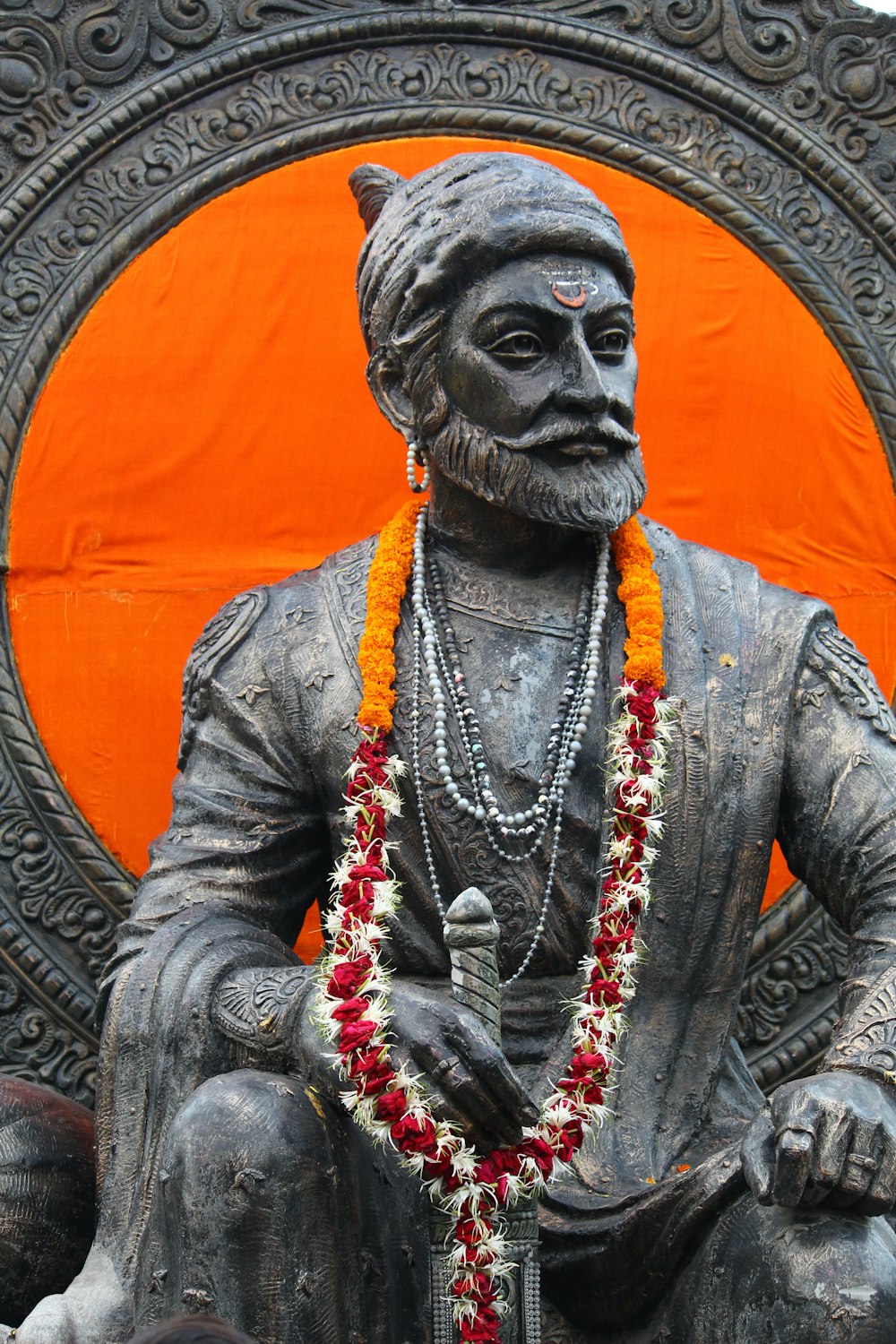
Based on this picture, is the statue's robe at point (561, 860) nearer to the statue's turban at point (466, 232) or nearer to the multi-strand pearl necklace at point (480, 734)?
the multi-strand pearl necklace at point (480, 734)

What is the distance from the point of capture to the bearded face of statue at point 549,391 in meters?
5.32

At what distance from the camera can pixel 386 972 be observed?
493 centimetres

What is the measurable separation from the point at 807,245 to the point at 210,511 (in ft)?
5.60

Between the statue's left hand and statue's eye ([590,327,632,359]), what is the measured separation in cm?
160

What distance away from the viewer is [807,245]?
7.15 meters

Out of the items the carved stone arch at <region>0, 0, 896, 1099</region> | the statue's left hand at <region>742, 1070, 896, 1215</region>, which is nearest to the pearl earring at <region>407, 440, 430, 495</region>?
the statue's left hand at <region>742, 1070, 896, 1215</region>

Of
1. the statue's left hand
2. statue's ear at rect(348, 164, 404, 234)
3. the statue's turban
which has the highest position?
statue's ear at rect(348, 164, 404, 234)

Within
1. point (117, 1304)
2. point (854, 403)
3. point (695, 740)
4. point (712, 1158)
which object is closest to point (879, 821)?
point (695, 740)

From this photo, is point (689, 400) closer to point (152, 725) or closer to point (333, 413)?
point (333, 413)

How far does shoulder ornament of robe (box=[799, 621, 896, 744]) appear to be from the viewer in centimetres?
531

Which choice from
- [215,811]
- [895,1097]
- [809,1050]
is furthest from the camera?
[809,1050]

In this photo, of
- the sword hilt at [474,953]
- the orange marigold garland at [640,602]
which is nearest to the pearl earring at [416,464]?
the orange marigold garland at [640,602]

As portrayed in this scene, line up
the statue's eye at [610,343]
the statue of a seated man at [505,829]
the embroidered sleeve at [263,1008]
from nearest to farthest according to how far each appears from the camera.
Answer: the statue of a seated man at [505,829], the embroidered sleeve at [263,1008], the statue's eye at [610,343]

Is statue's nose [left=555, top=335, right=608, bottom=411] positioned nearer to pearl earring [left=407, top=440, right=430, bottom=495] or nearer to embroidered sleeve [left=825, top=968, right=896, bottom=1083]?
pearl earring [left=407, top=440, right=430, bottom=495]
